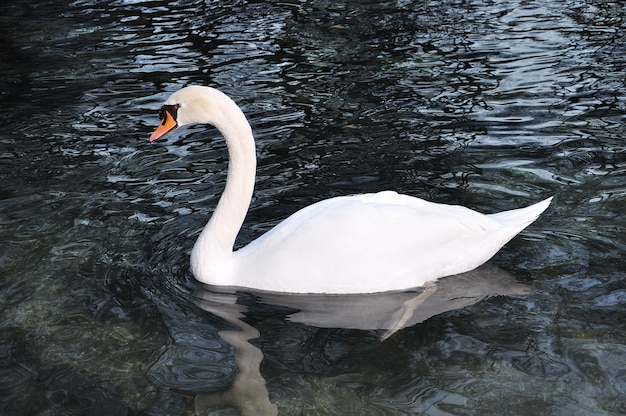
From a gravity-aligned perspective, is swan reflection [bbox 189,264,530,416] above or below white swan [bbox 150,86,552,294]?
below

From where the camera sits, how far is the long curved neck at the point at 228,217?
18.0ft

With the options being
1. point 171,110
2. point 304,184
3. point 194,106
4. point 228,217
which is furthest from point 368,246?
point 304,184

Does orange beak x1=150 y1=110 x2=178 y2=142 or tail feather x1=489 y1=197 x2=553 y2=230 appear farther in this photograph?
tail feather x1=489 y1=197 x2=553 y2=230

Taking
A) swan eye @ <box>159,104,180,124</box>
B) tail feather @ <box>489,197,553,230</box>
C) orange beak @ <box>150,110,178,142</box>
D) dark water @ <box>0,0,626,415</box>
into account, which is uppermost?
swan eye @ <box>159,104,180,124</box>

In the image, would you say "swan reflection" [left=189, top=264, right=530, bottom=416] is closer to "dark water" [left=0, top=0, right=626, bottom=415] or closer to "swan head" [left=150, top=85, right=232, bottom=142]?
"dark water" [left=0, top=0, right=626, bottom=415]

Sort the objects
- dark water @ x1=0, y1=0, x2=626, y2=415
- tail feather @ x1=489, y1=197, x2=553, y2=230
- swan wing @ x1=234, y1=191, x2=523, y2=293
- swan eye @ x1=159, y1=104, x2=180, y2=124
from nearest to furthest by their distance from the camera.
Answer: dark water @ x1=0, y1=0, x2=626, y2=415 → swan wing @ x1=234, y1=191, x2=523, y2=293 → swan eye @ x1=159, y1=104, x2=180, y2=124 → tail feather @ x1=489, y1=197, x2=553, y2=230

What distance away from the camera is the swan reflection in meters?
5.09

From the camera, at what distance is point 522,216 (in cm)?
565

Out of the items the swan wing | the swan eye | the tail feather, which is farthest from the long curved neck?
the tail feather

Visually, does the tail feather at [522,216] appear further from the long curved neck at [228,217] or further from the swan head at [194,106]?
the swan head at [194,106]

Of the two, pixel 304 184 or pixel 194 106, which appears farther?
pixel 304 184

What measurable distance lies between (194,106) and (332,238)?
1080 mm

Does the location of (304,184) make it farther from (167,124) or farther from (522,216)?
(522,216)

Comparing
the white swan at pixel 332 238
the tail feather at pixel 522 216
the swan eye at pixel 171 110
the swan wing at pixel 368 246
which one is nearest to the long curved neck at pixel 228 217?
the white swan at pixel 332 238
